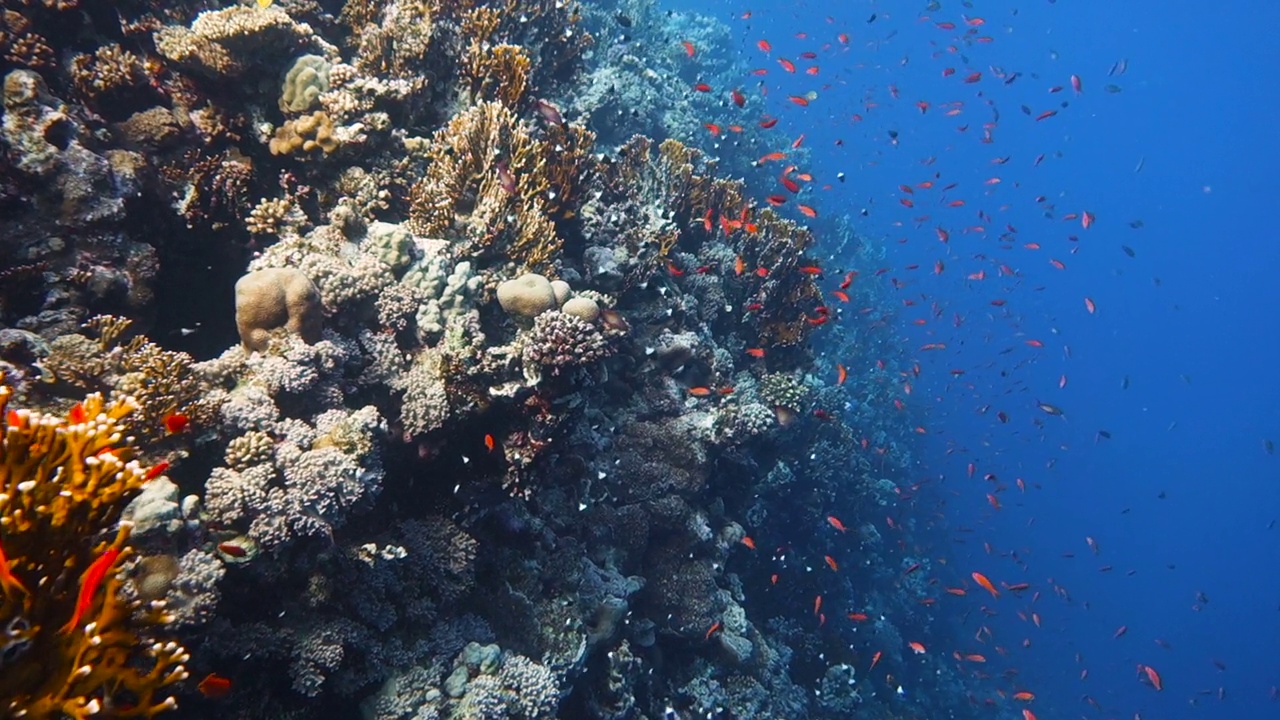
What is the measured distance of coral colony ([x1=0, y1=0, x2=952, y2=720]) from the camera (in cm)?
330

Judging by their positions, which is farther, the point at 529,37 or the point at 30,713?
the point at 529,37

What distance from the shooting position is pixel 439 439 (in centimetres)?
511

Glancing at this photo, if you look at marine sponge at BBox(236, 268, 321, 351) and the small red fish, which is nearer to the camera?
the small red fish

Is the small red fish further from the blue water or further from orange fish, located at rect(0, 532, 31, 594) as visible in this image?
the blue water

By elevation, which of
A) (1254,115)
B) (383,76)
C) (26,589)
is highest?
(1254,115)

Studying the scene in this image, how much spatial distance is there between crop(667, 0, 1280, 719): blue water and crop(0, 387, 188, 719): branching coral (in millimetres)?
13057

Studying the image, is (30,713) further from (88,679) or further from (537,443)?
Result: (537,443)

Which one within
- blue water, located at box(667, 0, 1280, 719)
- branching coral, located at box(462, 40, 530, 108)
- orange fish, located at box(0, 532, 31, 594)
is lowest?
orange fish, located at box(0, 532, 31, 594)

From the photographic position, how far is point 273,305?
175 inches

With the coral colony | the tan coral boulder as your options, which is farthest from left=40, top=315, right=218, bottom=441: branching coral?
the tan coral boulder

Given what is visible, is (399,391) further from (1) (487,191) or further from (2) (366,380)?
(1) (487,191)

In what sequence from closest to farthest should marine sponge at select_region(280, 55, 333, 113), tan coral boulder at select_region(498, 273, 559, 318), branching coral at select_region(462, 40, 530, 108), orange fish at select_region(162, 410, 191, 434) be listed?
orange fish at select_region(162, 410, 191, 434)
tan coral boulder at select_region(498, 273, 559, 318)
marine sponge at select_region(280, 55, 333, 113)
branching coral at select_region(462, 40, 530, 108)

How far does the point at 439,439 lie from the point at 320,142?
10.5 feet

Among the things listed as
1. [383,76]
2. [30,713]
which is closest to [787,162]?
[383,76]
